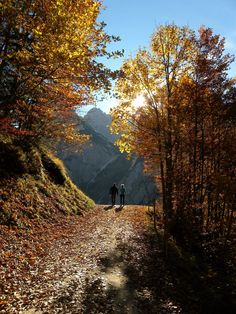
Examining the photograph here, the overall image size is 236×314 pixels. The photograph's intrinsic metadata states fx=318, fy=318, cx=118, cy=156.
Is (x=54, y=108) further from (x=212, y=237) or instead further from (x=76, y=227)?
(x=212, y=237)

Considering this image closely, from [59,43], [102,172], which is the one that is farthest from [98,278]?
[102,172]

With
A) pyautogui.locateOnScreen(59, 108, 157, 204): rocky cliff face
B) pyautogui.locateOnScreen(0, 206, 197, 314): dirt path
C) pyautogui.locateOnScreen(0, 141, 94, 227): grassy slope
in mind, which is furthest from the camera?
pyautogui.locateOnScreen(59, 108, 157, 204): rocky cliff face

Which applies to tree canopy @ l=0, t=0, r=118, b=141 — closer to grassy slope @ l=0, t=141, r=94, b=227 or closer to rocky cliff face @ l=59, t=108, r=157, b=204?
grassy slope @ l=0, t=141, r=94, b=227

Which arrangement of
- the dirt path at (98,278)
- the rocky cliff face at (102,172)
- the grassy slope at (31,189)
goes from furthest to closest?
the rocky cliff face at (102,172), the grassy slope at (31,189), the dirt path at (98,278)

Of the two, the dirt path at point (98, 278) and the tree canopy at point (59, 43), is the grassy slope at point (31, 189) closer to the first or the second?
the dirt path at point (98, 278)

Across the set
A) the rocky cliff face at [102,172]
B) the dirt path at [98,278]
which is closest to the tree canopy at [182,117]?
the dirt path at [98,278]

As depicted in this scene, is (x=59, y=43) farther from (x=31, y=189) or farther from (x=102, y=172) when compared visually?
(x=102, y=172)

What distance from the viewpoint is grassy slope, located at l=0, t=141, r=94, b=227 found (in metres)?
14.5

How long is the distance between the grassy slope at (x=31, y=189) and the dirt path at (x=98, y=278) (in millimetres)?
2066

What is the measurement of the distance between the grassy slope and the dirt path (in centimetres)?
207

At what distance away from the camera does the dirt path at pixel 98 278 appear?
8.75 m

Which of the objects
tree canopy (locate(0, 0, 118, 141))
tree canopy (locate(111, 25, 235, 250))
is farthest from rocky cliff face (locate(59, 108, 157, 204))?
tree canopy (locate(0, 0, 118, 141))

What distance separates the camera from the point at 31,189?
701 inches

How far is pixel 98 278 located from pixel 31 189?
8.44 metres
